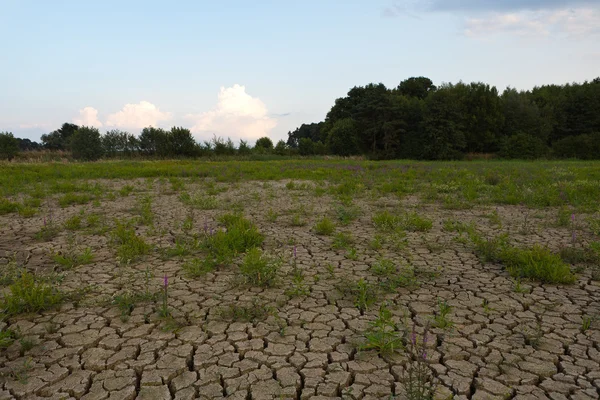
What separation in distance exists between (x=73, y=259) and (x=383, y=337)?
180 inches

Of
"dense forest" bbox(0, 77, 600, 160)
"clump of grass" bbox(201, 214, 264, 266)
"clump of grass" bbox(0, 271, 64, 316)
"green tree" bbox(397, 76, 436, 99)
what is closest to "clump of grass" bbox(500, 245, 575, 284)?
"clump of grass" bbox(201, 214, 264, 266)

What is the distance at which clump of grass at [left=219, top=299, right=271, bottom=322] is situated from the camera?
3773 mm

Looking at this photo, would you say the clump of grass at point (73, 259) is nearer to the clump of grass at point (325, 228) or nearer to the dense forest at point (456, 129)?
the clump of grass at point (325, 228)

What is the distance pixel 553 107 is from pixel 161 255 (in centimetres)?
6569

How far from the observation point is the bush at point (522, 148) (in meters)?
46.1

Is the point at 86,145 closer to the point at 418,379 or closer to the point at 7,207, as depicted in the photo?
the point at 7,207

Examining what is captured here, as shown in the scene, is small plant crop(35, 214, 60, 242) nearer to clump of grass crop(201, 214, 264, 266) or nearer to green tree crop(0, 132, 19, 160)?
clump of grass crop(201, 214, 264, 266)

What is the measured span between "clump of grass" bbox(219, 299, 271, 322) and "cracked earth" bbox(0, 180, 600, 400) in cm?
6

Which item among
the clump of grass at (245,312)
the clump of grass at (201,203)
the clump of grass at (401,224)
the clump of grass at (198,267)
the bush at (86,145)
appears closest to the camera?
the clump of grass at (245,312)

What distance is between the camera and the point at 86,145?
149 feet

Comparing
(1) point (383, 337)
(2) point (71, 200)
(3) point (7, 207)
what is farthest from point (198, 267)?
(2) point (71, 200)

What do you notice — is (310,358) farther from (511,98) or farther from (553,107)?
(553,107)

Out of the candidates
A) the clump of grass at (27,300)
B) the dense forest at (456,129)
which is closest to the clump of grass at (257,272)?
the clump of grass at (27,300)

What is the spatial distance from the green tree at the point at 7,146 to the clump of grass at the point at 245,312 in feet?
162
